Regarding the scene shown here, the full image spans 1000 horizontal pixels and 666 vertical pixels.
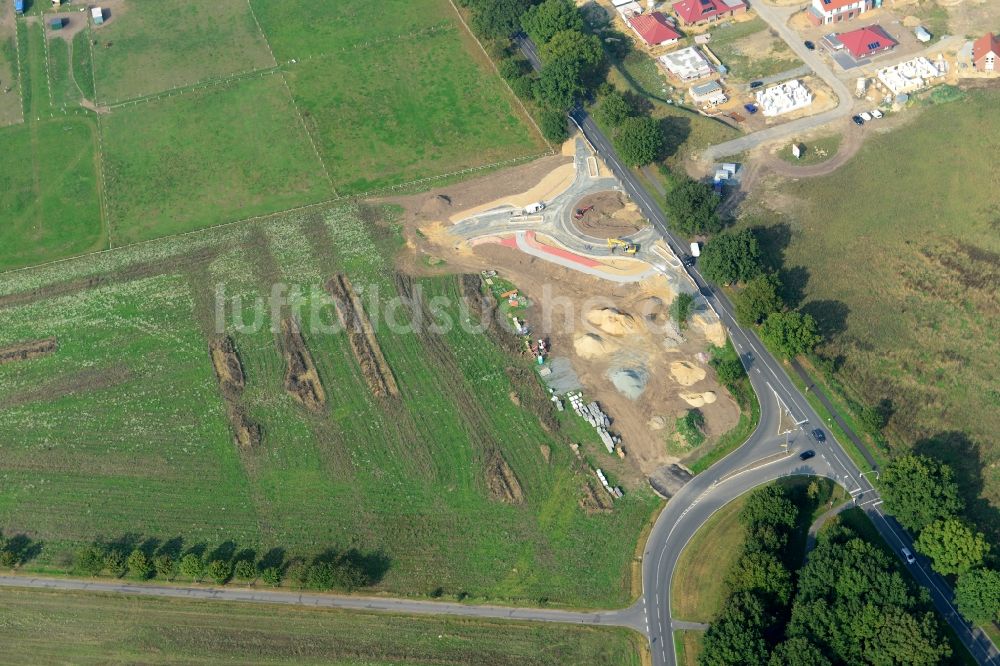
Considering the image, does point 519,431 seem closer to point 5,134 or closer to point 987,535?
point 987,535

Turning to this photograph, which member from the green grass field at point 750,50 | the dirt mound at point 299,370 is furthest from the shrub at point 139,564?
the green grass field at point 750,50

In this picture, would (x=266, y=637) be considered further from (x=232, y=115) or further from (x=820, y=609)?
(x=232, y=115)

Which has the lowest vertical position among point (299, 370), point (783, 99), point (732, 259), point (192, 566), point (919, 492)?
point (192, 566)

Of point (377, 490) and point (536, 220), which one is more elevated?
point (536, 220)

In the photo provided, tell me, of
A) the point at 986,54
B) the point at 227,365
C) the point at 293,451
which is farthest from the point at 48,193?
the point at 986,54

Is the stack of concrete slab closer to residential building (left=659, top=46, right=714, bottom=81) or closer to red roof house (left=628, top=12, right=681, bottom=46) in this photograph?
residential building (left=659, top=46, right=714, bottom=81)

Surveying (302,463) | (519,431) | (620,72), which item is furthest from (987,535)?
(620,72)
